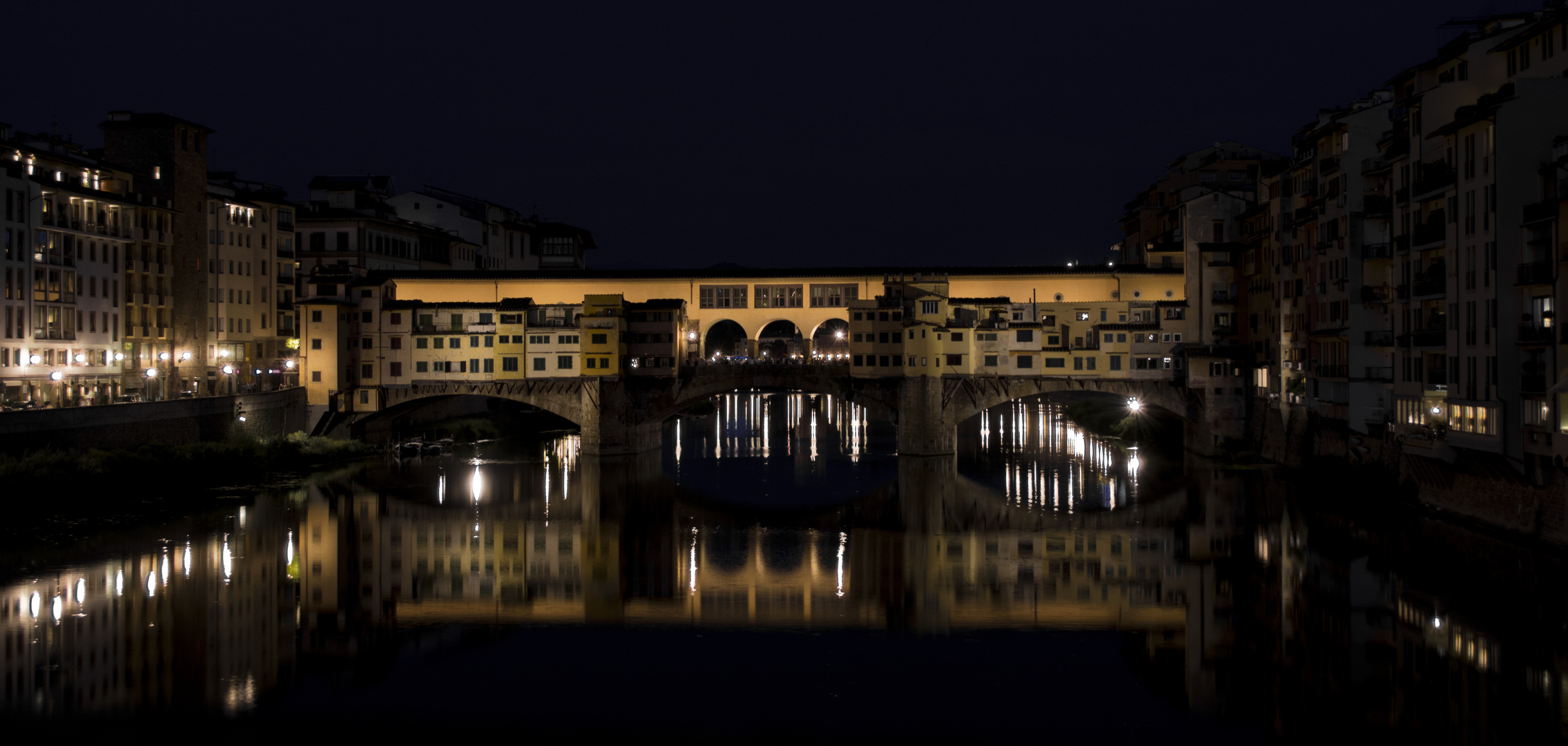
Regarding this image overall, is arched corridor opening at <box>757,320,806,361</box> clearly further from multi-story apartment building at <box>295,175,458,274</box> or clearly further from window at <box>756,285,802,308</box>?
multi-story apartment building at <box>295,175,458,274</box>

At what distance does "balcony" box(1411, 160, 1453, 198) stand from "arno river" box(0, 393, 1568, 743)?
9558 mm

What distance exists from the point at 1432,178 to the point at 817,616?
71.9 feet

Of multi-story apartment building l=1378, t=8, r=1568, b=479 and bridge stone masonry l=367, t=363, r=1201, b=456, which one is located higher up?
multi-story apartment building l=1378, t=8, r=1568, b=479

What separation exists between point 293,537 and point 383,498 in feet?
25.8

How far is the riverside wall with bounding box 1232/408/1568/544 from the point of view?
1099 inches

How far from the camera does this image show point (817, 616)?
87.9ft

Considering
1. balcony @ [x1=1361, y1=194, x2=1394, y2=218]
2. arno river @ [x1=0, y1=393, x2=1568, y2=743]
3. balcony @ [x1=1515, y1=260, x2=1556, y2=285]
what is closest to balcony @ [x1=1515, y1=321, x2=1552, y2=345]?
balcony @ [x1=1515, y1=260, x2=1556, y2=285]

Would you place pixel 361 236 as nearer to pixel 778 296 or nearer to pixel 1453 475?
pixel 778 296

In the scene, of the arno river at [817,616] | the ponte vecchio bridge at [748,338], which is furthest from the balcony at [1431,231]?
the ponte vecchio bridge at [748,338]

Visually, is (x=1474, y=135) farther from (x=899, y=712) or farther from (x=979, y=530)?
(x=899, y=712)

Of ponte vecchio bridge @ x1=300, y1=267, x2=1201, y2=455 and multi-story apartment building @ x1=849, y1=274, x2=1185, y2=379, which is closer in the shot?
multi-story apartment building @ x1=849, y1=274, x2=1185, y2=379

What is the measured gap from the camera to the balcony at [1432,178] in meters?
32.2

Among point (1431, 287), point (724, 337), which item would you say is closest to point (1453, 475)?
point (1431, 287)

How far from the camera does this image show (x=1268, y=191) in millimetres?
51938
